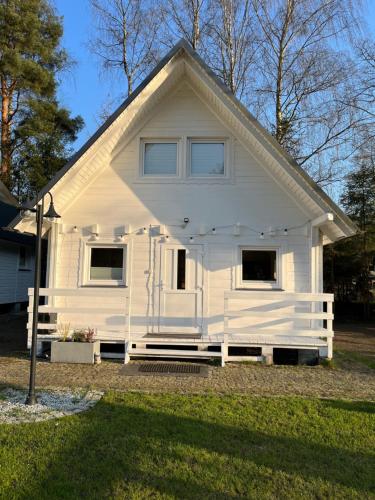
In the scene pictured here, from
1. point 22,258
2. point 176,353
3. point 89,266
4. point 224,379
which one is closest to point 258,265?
point 176,353

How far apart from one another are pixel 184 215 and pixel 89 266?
2.40 metres

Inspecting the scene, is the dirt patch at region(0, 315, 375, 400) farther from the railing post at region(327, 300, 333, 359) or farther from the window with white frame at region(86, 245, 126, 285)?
the window with white frame at region(86, 245, 126, 285)

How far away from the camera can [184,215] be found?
9.40 metres

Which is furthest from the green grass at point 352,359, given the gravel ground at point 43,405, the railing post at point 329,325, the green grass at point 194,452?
the gravel ground at point 43,405

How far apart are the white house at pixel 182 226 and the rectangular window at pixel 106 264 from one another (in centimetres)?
2

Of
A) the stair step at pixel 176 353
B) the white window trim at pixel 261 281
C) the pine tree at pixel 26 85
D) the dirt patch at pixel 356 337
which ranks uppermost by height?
the pine tree at pixel 26 85

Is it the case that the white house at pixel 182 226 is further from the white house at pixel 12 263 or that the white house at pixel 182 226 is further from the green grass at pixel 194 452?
the white house at pixel 12 263

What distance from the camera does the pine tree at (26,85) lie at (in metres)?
24.7

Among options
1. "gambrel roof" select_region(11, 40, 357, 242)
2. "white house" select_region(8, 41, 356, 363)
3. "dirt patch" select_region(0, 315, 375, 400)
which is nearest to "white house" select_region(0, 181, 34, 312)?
"white house" select_region(8, 41, 356, 363)

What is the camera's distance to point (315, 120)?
1783cm

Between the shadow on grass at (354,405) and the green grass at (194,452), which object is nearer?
the green grass at (194,452)

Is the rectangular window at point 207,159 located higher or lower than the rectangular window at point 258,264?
higher

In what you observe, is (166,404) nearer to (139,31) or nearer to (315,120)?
(315,120)

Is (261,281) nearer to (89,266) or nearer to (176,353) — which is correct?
(176,353)
